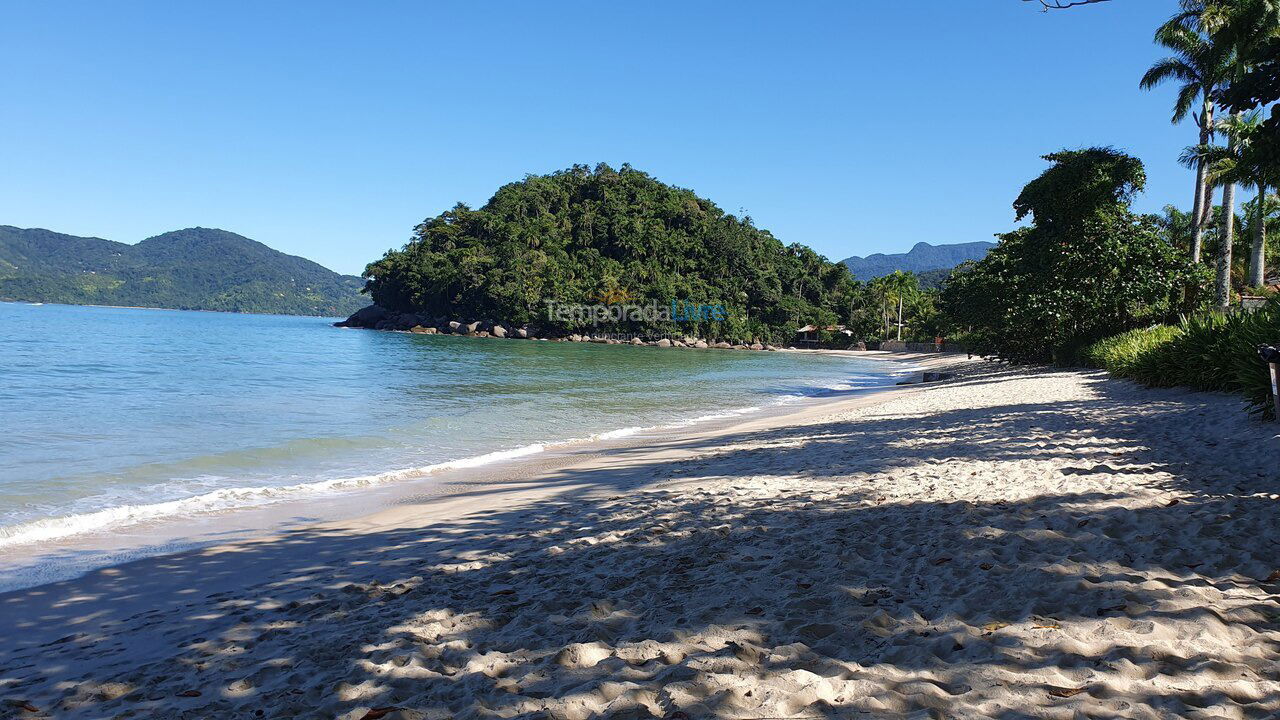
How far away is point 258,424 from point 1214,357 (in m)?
19.3

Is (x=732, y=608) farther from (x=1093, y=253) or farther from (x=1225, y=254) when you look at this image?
(x=1225, y=254)

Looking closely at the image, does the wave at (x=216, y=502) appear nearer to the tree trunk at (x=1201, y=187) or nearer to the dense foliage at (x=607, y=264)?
the tree trunk at (x=1201, y=187)

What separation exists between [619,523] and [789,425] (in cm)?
910

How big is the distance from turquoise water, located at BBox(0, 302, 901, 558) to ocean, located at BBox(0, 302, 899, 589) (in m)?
0.04

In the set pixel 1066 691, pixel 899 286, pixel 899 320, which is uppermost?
pixel 899 286

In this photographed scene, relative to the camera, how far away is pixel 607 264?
11300 centimetres

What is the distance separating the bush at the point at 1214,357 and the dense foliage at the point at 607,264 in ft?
286

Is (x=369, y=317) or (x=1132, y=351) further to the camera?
(x=369, y=317)

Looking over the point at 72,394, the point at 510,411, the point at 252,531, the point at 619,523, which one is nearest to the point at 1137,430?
the point at 619,523

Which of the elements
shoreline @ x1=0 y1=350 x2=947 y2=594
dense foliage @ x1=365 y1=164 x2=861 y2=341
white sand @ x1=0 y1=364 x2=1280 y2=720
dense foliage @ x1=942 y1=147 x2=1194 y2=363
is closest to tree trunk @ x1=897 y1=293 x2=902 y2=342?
dense foliage @ x1=365 y1=164 x2=861 y2=341

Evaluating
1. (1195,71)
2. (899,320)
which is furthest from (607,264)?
(1195,71)

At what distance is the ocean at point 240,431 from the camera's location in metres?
7.76

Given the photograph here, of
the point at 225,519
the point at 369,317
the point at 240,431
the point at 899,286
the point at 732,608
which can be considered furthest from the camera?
the point at 369,317

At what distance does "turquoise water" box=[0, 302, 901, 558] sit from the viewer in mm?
8969
